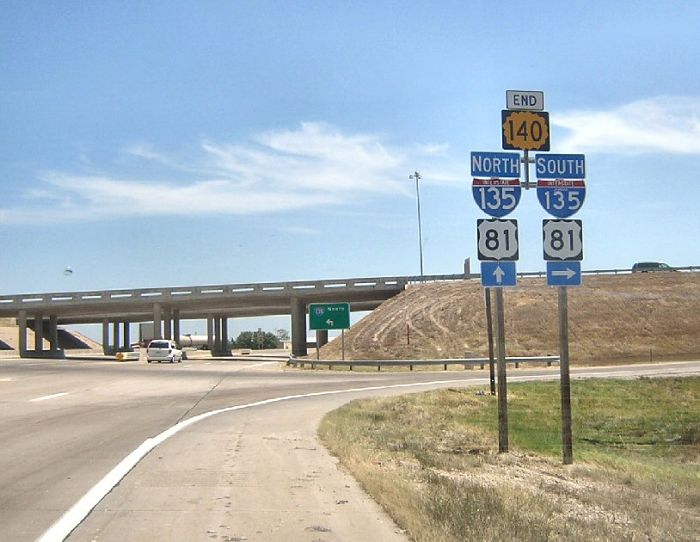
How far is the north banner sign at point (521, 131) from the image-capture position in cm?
1515

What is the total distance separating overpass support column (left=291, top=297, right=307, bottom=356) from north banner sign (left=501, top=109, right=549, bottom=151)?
59998mm

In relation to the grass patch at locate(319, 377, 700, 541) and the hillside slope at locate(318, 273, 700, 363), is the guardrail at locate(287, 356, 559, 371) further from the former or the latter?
the grass patch at locate(319, 377, 700, 541)

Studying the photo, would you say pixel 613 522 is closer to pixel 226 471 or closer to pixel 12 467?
pixel 226 471

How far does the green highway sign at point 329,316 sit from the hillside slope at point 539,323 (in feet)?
24.2

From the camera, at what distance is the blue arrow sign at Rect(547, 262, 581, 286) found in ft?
46.2

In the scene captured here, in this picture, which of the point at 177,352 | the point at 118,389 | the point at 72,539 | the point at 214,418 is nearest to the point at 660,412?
the point at 214,418

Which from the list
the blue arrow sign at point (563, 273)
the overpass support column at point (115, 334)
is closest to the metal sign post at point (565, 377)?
the blue arrow sign at point (563, 273)

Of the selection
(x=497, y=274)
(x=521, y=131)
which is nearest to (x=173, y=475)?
(x=497, y=274)

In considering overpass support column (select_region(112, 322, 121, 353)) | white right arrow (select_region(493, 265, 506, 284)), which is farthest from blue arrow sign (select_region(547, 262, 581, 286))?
overpass support column (select_region(112, 322, 121, 353))

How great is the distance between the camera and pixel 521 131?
1518cm

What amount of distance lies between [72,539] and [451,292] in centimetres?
6733

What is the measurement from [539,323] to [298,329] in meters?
23.4

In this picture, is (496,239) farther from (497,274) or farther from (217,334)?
(217,334)

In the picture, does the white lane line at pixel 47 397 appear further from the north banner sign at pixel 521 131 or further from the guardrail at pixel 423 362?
the guardrail at pixel 423 362
